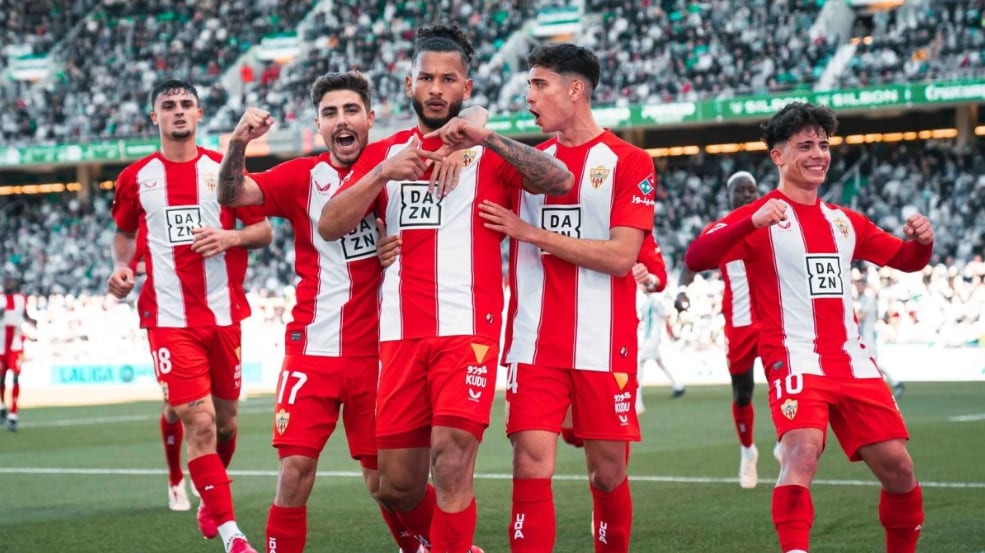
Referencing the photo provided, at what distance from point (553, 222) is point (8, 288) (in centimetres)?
1522

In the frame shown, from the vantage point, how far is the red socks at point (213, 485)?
714 centimetres

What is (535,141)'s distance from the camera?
38.2 meters

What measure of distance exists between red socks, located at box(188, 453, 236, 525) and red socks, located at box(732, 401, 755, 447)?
4.20 meters

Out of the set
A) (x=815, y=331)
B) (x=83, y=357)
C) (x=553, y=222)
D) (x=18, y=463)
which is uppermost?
(x=553, y=222)

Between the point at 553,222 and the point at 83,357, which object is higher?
the point at 553,222

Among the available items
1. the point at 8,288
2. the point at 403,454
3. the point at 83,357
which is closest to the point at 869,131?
the point at 83,357

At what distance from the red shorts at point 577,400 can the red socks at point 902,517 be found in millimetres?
1200

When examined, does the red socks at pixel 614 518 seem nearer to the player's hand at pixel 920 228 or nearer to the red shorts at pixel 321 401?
the red shorts at pixel 321 401

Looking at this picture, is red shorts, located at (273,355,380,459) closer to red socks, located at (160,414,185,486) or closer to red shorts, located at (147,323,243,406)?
red shorts, located at (147,323,243,406)

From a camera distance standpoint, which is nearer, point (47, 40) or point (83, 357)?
point (83, 357)

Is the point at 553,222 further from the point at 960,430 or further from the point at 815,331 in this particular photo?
the point at 960,430

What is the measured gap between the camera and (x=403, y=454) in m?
5.70

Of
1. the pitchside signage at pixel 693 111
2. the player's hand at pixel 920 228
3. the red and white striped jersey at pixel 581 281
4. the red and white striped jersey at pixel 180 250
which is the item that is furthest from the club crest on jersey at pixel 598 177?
the pitchside signage at pixel 693 111

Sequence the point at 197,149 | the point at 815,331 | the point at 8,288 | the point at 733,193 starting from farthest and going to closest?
the point at 8,288, the point at 733,193, the point at 197,149, the point at 815,331
